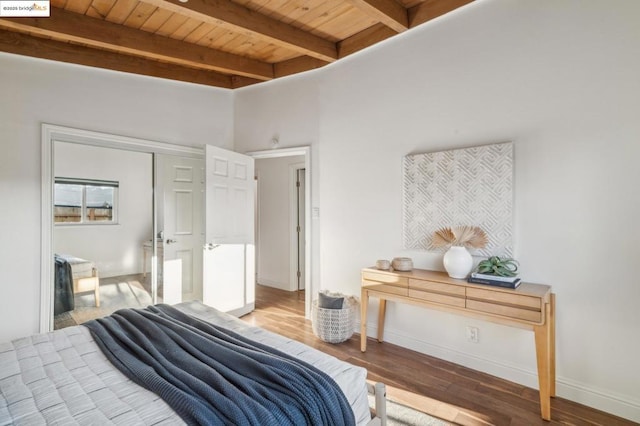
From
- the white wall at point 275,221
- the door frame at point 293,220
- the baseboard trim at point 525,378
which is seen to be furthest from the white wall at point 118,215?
the baseboard trim at point 525,378

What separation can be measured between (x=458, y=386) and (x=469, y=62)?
8.11ft

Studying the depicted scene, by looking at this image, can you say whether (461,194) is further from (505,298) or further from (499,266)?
(505,298)

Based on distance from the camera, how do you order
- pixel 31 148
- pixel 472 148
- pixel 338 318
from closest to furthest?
pixel 472 148, pixel 31 148, pixel 338 318

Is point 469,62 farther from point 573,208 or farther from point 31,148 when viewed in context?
point 31,148

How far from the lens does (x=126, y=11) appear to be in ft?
9.07

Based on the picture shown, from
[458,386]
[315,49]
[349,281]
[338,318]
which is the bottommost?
[458,386]

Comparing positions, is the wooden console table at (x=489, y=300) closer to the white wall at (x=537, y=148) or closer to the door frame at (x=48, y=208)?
the white wall at (x=537, y=148)

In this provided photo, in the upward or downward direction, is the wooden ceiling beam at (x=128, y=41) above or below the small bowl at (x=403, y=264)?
above

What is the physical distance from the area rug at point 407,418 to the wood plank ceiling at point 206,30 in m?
2.77

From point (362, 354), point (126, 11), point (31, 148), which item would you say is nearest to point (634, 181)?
point (362, 354)

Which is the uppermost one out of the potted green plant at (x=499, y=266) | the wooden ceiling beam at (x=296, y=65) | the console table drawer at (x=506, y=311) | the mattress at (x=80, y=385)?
the wooden ceiling beam at (x=296, y=65)

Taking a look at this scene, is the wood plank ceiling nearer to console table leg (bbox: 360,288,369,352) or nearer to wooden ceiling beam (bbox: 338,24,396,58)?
wooden ceiling beam (bbox: 338,24,396,58)

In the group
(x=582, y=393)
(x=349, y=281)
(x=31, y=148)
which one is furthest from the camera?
(x=349, y=281)

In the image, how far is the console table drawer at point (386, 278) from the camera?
273 cm
